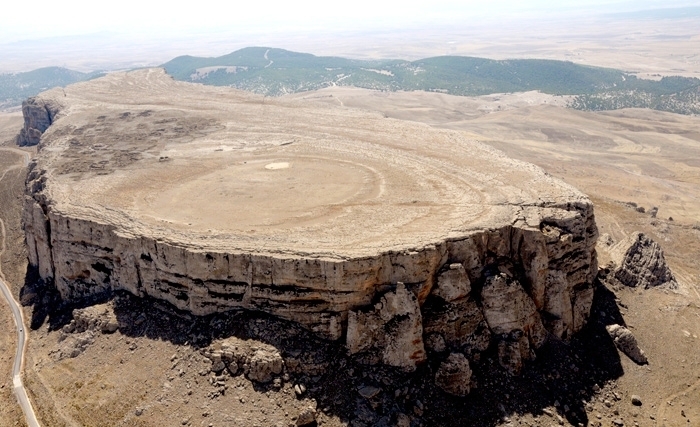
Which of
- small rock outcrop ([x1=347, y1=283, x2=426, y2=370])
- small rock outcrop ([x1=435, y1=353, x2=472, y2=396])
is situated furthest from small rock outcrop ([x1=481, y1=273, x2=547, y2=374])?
small rock outcrop ([x1=347, y1=283, x2=426, y2=370])

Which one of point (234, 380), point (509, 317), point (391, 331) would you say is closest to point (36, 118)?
point (234, 380)

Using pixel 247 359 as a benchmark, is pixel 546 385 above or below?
below

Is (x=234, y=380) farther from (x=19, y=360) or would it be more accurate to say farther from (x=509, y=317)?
(x=19, y=360)

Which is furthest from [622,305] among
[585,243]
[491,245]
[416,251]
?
[416,251]

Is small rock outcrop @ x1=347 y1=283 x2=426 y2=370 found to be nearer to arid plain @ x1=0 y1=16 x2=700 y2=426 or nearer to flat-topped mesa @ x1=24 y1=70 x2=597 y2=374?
flat-topped mesa @ x1=24 y1=70 x2=597 y2=374

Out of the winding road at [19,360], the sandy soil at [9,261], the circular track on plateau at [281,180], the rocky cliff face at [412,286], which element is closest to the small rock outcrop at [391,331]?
the rocky cliff face at [412,286]

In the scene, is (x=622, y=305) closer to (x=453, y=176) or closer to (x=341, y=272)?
(x=453, y=176)
